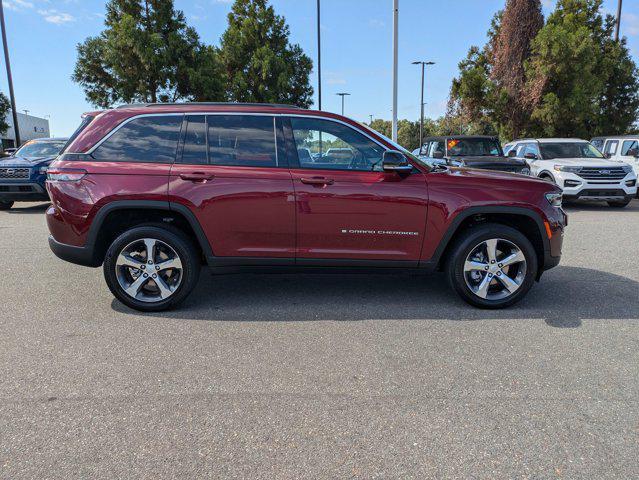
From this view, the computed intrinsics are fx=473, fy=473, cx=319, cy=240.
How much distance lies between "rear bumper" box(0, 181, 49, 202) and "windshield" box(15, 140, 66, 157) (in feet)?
4.39

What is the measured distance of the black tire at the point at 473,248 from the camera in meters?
4.30

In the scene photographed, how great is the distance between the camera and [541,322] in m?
4.10

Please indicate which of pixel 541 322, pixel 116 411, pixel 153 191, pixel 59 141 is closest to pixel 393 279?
pixel 541 322

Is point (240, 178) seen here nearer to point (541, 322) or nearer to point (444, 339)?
point (444, 339)

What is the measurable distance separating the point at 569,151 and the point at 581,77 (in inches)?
367

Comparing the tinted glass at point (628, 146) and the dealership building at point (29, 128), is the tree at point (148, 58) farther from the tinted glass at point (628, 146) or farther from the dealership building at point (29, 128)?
the dealership building at point (29, 128)

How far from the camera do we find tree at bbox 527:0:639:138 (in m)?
19.5

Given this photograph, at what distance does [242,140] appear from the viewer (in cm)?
429

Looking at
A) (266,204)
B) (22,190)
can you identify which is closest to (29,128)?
(22,190)

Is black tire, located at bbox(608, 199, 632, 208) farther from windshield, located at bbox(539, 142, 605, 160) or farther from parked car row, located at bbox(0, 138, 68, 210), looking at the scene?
parked car row, located at bbox(0, 138, 68, 210)

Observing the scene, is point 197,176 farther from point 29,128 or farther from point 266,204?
point 29,128

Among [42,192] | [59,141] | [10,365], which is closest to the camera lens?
[10,365]

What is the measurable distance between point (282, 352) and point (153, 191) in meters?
1.85

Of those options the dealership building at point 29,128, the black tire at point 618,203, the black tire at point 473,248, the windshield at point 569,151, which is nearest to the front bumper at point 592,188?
the black tire at point 618,203
